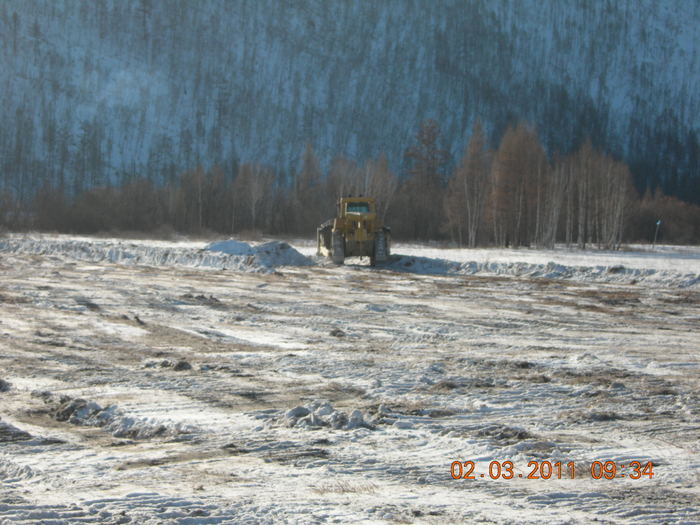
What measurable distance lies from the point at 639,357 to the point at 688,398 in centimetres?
252

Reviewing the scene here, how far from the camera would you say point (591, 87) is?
495 ft

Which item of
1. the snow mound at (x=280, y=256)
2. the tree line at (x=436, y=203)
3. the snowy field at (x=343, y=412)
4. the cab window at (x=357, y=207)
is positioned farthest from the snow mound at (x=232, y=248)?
the tree line at (x=436, y=203)

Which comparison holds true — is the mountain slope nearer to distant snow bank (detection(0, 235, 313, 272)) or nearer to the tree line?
the tree line

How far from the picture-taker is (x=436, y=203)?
229ft

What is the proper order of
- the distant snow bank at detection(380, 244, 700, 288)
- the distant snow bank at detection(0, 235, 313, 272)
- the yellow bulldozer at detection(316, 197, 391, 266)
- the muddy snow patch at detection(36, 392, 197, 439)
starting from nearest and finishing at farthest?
the muddy snow patch at detection(36, 392, 197, 439) → the distant snow bank at detection(380, 244, 700, 288) → the yellow bulldozer at detection(316, 197, 391, 266) → the distant snow bank at detection(0, 235, 313, 272)

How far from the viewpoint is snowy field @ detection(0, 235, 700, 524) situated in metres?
4.59

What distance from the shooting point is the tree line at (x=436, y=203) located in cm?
4925

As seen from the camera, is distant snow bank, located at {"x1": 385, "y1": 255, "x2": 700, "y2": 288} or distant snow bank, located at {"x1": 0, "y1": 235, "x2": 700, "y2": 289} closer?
distant snow bank, located at {"x1": 385, "y1": 255, "x2": 700, "y2": 288}

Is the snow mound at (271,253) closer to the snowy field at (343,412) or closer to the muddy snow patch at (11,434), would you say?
the snowy field at (343,412)

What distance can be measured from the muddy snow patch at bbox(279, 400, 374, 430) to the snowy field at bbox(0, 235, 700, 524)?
0.02 meters

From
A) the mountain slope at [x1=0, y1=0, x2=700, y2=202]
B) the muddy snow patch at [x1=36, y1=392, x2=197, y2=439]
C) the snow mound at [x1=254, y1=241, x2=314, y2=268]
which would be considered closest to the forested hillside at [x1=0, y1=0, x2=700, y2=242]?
the mountain slope at [x1=0, y1=0, x2=700, y2=202]
